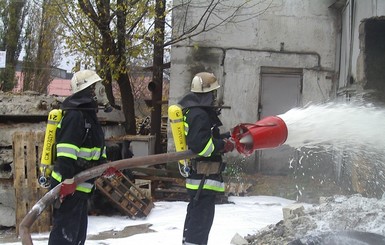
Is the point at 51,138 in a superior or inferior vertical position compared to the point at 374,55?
inferior

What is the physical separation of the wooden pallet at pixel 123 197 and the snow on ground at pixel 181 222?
13cm

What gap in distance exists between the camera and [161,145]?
12.4m

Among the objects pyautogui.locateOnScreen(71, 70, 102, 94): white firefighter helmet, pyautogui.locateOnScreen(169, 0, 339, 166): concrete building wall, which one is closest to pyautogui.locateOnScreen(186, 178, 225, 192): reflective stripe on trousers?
pyautogui.locateOnScreen(71, 70, 102, 94): white firefighter helmet

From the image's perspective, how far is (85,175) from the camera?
4.23 metres

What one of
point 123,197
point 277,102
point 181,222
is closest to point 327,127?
point 181,222

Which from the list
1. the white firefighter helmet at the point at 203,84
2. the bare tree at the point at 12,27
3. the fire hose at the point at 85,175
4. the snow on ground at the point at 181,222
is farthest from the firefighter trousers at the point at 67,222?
the bare tree at the point at 12,27

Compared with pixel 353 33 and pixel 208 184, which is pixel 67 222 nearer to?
pixel 208 184

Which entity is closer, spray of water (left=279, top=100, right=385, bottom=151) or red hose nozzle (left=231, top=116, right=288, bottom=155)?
red hose nozzle (left=231, top=116, right=288, bottom=155)

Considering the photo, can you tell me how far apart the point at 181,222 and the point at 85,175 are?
2947 millimetres

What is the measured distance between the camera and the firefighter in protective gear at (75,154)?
417 cm

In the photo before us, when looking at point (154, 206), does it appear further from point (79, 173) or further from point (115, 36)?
point (115, 36)

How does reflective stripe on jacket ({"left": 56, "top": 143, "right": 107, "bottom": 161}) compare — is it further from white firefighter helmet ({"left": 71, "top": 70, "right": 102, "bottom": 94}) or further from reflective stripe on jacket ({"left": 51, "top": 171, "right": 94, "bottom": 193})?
white firefighter helmet ({"left": 71, "top": 70, "right": 102, "bottom": 94})

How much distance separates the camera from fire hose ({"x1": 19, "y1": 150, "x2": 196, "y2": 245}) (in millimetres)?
4043

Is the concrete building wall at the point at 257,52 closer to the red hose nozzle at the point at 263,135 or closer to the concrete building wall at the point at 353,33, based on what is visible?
the concrete building wall at the point at 353,33
